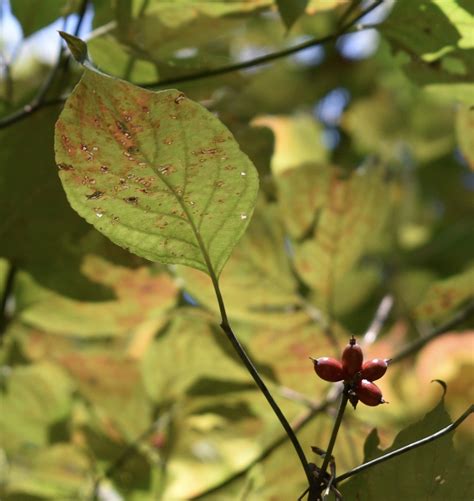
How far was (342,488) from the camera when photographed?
48 centimetres

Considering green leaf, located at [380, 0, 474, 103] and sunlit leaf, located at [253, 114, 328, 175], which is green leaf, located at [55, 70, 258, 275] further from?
sunlit leaf, located at [253, 114, 328, 175]

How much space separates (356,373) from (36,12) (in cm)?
49

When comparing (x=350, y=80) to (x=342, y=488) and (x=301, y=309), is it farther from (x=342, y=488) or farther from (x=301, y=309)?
(x=342, y=488)

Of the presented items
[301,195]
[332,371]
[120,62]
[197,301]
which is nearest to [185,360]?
[197,301]

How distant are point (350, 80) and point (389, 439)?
1.07 metres

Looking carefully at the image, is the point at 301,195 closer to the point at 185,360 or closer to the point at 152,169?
the point at 185,360

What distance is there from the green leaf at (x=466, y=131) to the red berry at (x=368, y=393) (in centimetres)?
34

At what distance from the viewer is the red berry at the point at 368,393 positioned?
0.45m

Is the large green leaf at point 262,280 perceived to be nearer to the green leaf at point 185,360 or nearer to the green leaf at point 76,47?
the green leaf at point 185,360

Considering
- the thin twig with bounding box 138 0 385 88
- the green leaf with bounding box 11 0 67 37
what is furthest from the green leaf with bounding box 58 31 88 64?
the green leaf with bounding box 11 0 67 37

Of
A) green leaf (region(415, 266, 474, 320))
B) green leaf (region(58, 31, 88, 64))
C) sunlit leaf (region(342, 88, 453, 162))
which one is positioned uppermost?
green leaf (region(58, 31, 88, 64))

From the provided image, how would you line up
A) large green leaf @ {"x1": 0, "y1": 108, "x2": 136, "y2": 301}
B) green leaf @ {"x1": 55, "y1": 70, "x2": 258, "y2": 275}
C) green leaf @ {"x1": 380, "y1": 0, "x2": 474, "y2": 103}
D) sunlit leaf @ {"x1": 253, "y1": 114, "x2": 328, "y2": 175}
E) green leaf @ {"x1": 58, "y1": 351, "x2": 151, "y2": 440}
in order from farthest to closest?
sunlit leaf @ {"x1": 253, "y1": 114, "x2": 328, "y2": 175}, green leaf @ {"x1": 58, "y1": 351, "x2": 151, "y2": 440}, large green leaf @ {"x1": 0, "y1": 108, "x2": 136, "y2": 301}, green leaf @ {"x1": 380, "y1": 0, "x2": 474, "y2": 103}, green leaf @ {"x1": 55, "y1": 70, "x2": 258, "y2": 275}

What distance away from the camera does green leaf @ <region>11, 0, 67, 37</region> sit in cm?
77

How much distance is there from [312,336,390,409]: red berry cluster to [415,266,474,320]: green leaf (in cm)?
42
